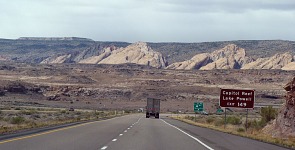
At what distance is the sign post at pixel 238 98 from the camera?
4028cm

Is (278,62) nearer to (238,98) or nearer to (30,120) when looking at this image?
(30,120)

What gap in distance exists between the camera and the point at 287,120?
3419 cm

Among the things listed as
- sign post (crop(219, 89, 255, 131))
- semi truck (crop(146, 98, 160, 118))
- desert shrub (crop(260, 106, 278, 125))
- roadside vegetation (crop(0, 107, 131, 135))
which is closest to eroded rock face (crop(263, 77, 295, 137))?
sign post (crop(219, 89, 255, 131))

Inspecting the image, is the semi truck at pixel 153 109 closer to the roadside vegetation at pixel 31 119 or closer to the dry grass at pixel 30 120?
the roadside vegetation at pixel 31 119

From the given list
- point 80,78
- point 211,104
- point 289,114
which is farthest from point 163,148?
point 80,78

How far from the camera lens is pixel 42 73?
6757 inches

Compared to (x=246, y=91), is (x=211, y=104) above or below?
below

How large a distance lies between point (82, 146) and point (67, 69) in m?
Result: 163

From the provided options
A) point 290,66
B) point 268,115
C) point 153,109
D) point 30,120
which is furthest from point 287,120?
point 290,66

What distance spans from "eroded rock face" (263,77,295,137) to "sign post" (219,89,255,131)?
421cm

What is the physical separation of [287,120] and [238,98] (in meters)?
7.19

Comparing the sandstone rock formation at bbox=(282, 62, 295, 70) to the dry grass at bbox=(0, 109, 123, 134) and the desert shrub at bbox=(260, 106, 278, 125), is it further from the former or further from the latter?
the desert shrub at bbox=(260, 106, 278, 125)

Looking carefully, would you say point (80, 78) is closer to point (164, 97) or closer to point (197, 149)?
point (164, 97)

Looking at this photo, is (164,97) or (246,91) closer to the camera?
(246,91)
